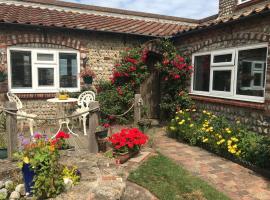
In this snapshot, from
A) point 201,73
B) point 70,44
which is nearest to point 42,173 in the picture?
point 70,44

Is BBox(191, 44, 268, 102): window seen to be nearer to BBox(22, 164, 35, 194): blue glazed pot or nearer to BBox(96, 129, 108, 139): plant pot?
BBox(96, 129, 108, 139): plant pot

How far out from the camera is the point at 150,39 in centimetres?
862

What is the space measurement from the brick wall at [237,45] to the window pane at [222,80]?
36 centimetres

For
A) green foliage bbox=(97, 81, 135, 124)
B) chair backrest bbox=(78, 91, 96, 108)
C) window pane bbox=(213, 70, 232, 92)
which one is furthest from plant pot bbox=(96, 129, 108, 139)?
window pane bbox=(213, 70, 232, 92)

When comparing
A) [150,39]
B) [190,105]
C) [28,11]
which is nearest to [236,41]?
[190,105]

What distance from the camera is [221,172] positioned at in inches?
164

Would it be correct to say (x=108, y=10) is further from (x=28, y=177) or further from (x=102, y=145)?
(x=28, y=177)

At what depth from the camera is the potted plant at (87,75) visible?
761 cm

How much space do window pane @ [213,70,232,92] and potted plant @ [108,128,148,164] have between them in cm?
Result: 319

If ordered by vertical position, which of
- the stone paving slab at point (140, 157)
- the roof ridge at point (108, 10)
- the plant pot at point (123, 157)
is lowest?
the stone paving slab at point (140, 157)

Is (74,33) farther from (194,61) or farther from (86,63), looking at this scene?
(194,61)

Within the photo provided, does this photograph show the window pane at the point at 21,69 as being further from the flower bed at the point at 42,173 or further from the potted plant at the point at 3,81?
the flower bed at the point at 42,173

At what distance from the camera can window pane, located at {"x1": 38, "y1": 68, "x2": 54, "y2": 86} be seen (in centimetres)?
736

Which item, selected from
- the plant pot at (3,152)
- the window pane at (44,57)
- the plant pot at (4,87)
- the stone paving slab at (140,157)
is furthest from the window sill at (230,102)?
the plant pot at (4,87)
